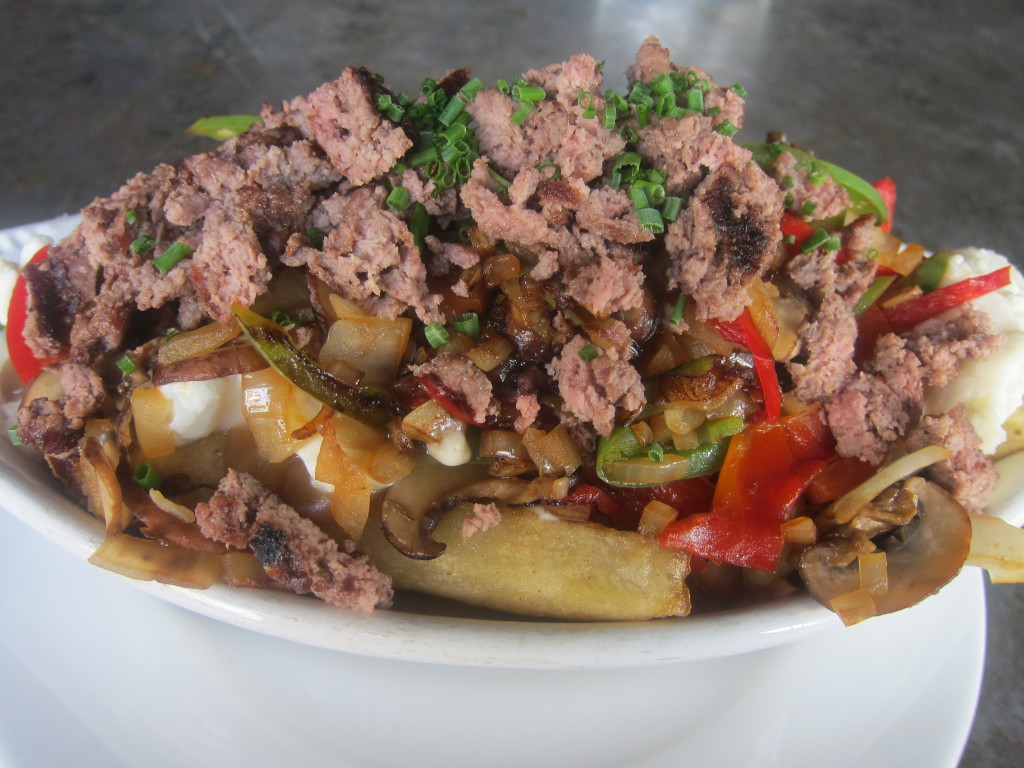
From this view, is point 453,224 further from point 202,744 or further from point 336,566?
point 202,744

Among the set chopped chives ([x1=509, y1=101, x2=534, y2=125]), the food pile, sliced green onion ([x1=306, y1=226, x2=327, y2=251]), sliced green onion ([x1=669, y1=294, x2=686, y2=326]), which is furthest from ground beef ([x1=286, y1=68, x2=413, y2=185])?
sliced green onion ([x1=669, y1=294, x2=686, y2=326])

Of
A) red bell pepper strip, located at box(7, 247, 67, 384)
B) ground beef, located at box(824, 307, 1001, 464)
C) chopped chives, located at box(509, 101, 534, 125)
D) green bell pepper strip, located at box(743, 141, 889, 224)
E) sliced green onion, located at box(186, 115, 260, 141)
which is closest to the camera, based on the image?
Result: chopped chives, located at box(509, 101, 534, 125)

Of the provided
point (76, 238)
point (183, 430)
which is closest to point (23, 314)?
point (76, 238)

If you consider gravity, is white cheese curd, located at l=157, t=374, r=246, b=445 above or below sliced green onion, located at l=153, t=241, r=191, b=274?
below

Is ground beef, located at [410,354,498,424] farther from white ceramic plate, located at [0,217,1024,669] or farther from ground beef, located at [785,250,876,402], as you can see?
ground beef, located at [785,250,876,402]

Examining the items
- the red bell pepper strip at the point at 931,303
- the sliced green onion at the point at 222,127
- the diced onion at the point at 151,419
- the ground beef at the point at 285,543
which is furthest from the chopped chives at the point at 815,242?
the sliced green onion at the point at 222,127

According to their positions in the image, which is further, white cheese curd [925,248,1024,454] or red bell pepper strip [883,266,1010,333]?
red bell pepper strip [883,266,1010,333]

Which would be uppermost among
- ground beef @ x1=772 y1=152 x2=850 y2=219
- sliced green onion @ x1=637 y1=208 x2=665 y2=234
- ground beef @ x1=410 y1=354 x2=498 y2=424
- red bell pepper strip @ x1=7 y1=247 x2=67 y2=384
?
sliced green onion @ x1=637 y1=208 x2=665 y2=234
